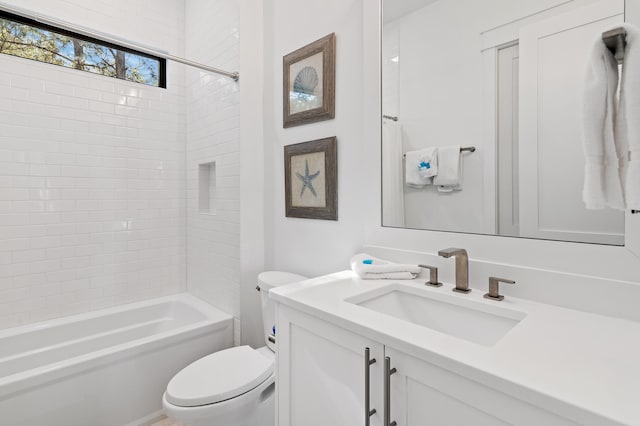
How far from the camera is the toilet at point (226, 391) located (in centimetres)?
128

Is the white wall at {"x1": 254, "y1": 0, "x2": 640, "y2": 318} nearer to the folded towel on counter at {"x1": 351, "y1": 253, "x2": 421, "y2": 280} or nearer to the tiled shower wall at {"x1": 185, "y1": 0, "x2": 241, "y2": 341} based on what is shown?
the folded towel on counter at {"x1": 351, "y1": 253, "x2": 421, "y2": 280}

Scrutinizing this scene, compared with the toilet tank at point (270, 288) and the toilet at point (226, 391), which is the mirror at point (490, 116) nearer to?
the toilet tank at point (270, 288)

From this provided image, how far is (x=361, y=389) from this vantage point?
0.83 metres

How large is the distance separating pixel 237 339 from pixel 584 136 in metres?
2.09

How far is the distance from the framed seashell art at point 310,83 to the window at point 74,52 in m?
1.34

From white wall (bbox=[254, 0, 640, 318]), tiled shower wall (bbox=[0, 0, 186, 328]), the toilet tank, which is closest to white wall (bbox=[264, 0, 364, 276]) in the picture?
white wall (bbox=[254, 0, 640, 318])

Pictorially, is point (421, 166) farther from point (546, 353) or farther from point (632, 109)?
point (546, 353)

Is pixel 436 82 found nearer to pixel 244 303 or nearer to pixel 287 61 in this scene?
pixel 287 61

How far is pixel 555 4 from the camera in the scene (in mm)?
993

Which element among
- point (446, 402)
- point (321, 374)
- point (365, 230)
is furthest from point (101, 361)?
point (446, 402)

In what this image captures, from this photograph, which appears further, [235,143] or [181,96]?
[181,96]

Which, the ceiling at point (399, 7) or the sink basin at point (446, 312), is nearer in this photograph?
the sink basin at point (446, 312)

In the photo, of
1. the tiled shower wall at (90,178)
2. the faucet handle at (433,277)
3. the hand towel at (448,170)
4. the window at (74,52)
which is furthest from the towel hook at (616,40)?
the window at (74,52)

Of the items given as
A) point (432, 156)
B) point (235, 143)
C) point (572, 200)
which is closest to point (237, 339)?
point (235, 143)
